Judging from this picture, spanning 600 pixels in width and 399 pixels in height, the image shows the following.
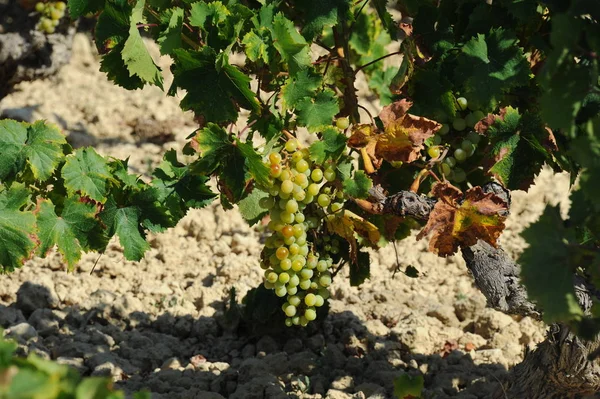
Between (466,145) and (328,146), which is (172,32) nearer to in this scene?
(328,146)

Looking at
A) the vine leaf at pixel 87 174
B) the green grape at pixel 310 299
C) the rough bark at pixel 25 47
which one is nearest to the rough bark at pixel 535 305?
the green grape at pixel 310 299

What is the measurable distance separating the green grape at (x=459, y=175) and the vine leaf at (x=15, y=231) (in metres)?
1.31

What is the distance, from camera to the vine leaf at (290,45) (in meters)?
2.43

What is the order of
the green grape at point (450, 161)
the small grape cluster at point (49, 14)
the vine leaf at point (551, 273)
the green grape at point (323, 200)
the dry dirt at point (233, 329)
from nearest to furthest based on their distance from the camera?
1. the vine leaf at point (551, 273)
2. the green grape at point (323, 200)
3. the green grape at point (450, 161)
4. the dry dirt at point (233, 329)
5. the small grape cluster at point (49, 14)

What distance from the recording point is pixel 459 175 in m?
2.78

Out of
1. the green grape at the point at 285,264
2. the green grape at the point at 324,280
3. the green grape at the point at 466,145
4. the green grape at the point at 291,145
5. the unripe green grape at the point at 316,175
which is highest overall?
the green grape at the point at 466,145

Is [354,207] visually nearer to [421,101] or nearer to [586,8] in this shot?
Answer: [421,101]

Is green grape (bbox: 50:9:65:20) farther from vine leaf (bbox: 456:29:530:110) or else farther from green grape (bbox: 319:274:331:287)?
vine leaf (bbox: 456:29:530:110)

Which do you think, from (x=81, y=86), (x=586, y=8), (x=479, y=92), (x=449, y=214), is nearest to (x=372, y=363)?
(x=449, y=214)

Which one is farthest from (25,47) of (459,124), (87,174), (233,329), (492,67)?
(492,67)

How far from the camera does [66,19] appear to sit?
16.0 ft

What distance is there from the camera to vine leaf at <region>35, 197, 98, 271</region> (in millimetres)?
2570

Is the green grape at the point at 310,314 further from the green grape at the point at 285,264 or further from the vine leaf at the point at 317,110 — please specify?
the vine leaf at the point at 317,110

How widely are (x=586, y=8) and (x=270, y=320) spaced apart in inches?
84.7
